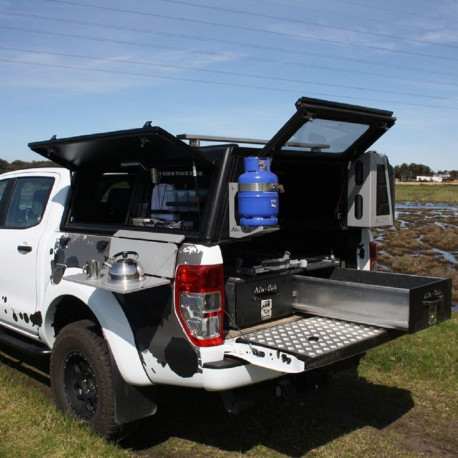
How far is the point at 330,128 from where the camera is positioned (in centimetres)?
416

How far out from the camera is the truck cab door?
486 centimetres

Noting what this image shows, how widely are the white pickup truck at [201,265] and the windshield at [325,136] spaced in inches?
0.6

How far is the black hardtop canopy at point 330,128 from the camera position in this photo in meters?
3.70

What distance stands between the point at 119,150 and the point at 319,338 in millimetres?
1924

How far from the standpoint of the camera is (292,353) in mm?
3240

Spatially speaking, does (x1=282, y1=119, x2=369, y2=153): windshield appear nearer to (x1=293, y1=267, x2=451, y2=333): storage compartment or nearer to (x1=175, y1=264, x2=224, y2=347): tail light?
(x1=293, y1=267, x2=451, y2=333): storage compartment

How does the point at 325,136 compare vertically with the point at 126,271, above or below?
above

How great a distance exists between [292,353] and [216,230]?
0.88 metres

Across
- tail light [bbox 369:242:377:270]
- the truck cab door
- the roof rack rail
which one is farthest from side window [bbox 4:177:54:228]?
tail light [bbox 369:242:377:270]

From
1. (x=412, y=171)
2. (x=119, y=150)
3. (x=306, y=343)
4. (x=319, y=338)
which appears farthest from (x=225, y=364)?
(x=412, y=171)

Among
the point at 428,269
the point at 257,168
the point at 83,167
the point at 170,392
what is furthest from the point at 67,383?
the point at 428,269

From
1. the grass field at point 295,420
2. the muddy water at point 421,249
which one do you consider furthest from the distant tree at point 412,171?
A: the grass field at point 295,420

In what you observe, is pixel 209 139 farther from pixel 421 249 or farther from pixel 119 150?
pixel 421 249

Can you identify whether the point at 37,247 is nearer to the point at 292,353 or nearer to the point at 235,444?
the point at 235,444
